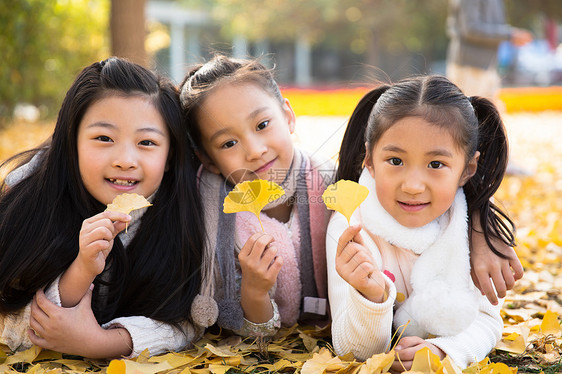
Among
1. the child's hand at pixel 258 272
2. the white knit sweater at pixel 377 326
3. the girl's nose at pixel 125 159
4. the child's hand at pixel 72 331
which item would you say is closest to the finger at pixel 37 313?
the child's hand at pixel 72 331

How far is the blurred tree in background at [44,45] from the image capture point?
6.59 metres

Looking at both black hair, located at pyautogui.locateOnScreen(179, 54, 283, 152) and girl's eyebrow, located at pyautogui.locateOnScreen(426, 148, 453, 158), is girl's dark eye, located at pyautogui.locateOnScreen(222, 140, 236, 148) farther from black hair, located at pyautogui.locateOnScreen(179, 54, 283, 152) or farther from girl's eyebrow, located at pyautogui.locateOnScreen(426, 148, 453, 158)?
girl's eyebrow, located at pyautogui.locateOnScreen(426, 148, 453, 158)

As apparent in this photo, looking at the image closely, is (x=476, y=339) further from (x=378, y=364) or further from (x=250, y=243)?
(x=250, y=243)

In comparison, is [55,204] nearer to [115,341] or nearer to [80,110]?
[80,110]

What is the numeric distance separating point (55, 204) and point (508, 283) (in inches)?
59.1

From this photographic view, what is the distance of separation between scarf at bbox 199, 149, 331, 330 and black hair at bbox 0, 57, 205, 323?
2.9 inches

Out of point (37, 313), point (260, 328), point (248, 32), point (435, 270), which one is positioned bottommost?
point (260, 328)

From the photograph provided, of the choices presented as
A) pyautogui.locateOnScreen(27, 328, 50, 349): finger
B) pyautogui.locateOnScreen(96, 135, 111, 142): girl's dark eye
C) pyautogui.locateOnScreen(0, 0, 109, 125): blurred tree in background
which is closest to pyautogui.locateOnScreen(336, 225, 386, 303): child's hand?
pyautogui.locateOnScreen(96, 135, 111, 142): girl's dark eye

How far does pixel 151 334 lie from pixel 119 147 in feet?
2.01

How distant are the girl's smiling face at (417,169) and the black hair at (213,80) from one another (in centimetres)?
54

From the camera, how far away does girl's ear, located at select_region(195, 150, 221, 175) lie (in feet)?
7.19

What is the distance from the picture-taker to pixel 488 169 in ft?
6.74

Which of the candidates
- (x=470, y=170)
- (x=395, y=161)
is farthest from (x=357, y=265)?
(x=470, y=170)

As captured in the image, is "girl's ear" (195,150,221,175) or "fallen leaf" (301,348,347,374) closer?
"fallen leaf" (301,348,347,374)
